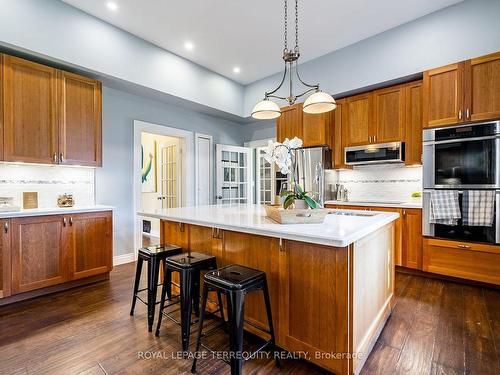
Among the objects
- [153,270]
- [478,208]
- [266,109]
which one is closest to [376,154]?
[478,208]

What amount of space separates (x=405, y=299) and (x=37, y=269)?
12.6 feet

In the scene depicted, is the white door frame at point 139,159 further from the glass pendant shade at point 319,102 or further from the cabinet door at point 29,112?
the glass pendant shade at point 319,102

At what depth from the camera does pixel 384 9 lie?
310 cm

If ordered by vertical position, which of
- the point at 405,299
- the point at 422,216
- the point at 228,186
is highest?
the point at 228,186

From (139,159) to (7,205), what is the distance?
1.78 m

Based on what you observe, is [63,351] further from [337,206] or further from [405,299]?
[337,206]

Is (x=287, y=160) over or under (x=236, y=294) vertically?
over

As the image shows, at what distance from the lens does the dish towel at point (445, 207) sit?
3004 millimetres

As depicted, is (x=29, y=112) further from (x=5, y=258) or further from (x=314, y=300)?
(x=314, y=300)

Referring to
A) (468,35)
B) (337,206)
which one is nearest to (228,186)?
(337,206)

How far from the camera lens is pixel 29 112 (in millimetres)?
2785

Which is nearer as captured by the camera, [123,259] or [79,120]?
[79,120]

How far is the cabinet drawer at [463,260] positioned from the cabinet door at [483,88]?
4.81 feet

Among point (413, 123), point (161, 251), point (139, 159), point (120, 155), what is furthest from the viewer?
point (139, 159)
